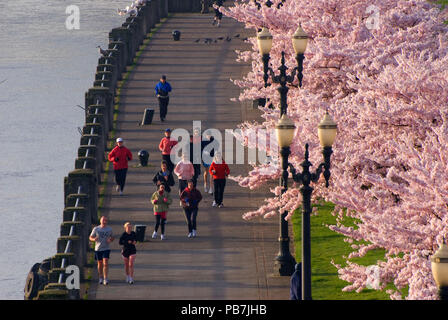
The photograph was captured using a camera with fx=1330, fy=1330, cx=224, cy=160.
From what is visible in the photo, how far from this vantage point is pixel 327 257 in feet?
103

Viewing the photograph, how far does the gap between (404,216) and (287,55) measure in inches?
781

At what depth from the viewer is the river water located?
4375 cm

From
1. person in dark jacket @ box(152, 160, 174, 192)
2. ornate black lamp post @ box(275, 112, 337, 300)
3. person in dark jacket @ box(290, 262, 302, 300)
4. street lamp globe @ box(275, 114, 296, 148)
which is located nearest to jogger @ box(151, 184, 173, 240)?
person in dark jacket @ box(152, 160, 174, 192)

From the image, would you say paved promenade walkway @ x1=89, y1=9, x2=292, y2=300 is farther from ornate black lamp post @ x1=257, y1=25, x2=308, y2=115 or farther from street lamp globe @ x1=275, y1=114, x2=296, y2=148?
street lamp globe @ x1=275, y1=114, x2=296, y2=148

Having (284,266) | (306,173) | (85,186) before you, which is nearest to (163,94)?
(85,186)

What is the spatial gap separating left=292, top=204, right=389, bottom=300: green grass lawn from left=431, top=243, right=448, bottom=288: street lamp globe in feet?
32.0

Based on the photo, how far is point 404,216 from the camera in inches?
948

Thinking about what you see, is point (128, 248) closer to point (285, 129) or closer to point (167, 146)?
point (285, 129)

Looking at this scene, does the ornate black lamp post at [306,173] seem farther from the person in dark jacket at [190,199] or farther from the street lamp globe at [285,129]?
the person in dark jacket at [190,199]

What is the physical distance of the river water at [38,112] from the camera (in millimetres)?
43750

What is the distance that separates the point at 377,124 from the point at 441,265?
11129 millimetres
